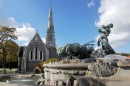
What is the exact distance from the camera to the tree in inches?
1999

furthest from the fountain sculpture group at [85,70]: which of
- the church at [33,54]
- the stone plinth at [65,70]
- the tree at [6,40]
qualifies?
the church at [33,54]

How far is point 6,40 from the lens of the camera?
51312 mm

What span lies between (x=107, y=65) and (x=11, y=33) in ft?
143

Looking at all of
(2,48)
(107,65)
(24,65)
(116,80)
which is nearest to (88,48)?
(107,65)

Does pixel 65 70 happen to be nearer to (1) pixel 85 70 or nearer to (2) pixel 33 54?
(1) pixel 85 70

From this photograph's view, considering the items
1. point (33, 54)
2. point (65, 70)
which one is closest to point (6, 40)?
point (33, 54)

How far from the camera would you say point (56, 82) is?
13.8 m

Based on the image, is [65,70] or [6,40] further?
[6,40]

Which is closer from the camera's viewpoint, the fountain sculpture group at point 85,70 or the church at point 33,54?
the fountain sculpture group at point 85,70

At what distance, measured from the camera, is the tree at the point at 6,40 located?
A: 5078 cm

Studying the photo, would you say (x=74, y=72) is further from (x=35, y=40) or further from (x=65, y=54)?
(x=35, y=40)

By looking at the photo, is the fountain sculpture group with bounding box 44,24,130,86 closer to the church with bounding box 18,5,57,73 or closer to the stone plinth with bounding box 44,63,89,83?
the stone plinth with bounding box 44,63,89,83

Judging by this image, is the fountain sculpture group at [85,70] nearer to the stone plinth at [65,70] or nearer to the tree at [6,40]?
the stone plinth at [65,70]

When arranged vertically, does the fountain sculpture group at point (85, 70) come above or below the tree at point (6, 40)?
below
